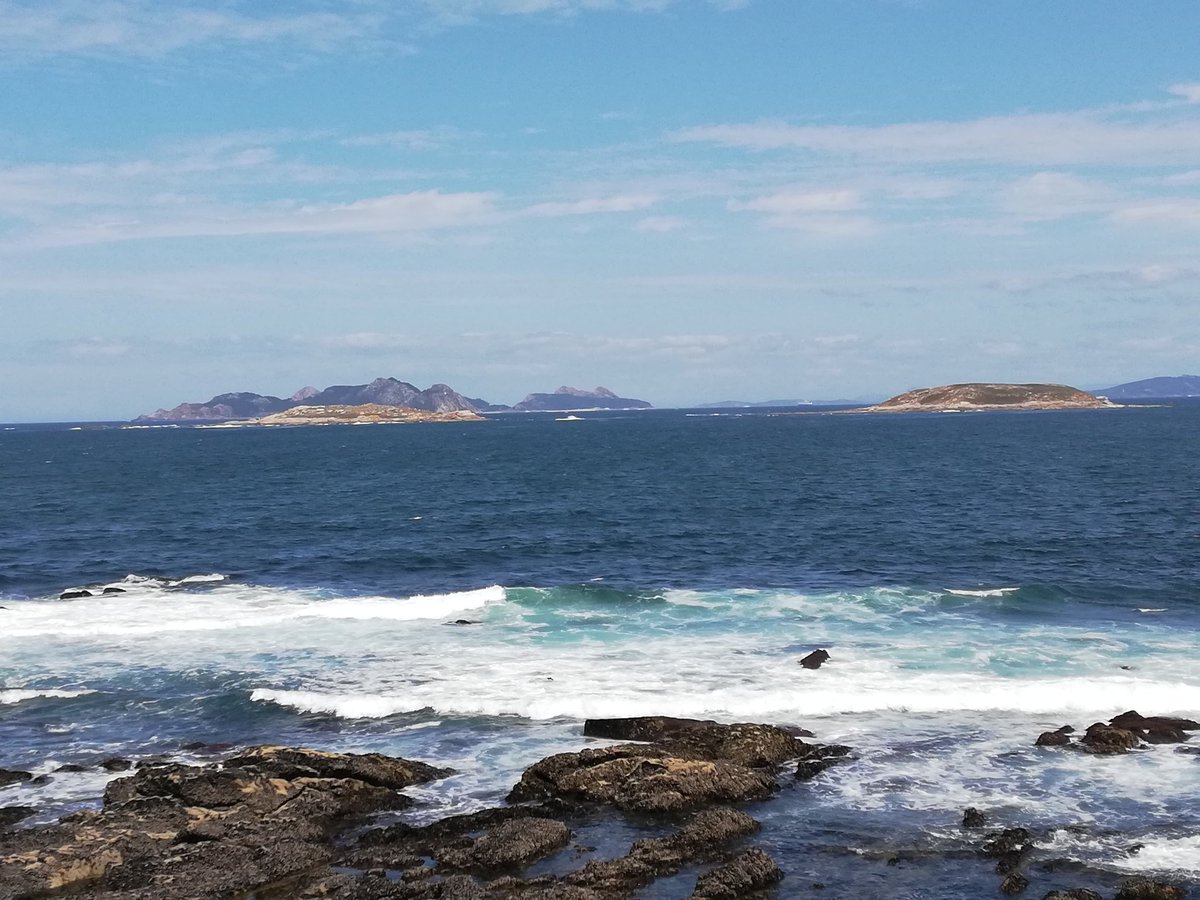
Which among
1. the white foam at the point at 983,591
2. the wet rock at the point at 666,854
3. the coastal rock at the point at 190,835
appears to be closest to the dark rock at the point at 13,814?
the coastal rock at the point at 190,835

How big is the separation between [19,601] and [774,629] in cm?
3422

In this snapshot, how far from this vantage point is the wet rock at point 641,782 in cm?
2402

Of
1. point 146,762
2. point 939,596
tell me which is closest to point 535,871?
point 146,762

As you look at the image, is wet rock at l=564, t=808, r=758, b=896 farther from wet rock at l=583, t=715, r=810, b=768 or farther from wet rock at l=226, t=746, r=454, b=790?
wet rock at l=226, t=746, r=454, b=790

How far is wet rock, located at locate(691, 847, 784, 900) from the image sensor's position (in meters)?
19.4

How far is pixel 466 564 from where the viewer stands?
194 ft

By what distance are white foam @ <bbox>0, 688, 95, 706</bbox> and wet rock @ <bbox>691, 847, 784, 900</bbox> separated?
23116mm

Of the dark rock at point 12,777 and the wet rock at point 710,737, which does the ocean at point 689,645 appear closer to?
the dark rock at point 12,777

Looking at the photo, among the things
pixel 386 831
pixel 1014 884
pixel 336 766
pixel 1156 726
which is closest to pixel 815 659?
pixel 1156 726

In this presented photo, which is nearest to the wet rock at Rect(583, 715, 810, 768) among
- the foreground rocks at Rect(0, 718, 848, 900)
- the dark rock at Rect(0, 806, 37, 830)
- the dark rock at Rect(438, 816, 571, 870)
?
the foreground rocks at Rect(0, 718, 848, 900)

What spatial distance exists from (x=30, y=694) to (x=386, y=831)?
58.1 feet

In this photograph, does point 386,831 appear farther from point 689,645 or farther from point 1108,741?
point 689,645

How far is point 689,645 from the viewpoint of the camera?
128 feet

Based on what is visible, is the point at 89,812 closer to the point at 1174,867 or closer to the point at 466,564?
the point at 1174,867
